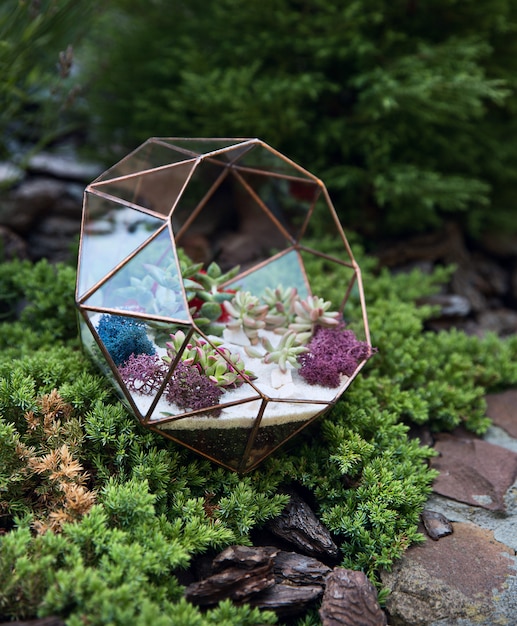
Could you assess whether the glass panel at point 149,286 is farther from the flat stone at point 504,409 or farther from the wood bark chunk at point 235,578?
the flat stone at point 504,409

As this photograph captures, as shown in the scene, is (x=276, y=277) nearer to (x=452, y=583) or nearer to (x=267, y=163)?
(x=267, y=163)

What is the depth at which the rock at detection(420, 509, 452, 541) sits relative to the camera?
2.45 m

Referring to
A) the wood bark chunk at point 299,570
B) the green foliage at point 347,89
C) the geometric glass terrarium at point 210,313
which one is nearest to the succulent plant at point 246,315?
the geometric glass terrarium at point 210,313

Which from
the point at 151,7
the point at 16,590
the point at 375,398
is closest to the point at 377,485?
the point at 375,398

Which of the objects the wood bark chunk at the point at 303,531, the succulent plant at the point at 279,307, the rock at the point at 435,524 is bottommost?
the rock at the point at 435,524

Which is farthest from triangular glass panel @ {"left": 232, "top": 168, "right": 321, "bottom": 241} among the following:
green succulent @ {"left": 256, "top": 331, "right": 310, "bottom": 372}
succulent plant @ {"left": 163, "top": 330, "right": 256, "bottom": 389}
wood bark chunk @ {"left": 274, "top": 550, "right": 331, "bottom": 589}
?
wood bark chunk @ {"left": 274, "top": 550, "right": 331, "bottom": 589}

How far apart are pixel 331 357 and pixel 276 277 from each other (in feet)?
2.56

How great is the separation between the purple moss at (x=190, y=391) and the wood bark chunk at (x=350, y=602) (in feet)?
2.48

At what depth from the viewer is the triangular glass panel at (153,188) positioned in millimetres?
2785

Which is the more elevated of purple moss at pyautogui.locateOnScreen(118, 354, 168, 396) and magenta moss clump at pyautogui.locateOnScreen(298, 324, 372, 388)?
purple moss at pyautogui.locateOnScreen(118, 354, 168, 396)

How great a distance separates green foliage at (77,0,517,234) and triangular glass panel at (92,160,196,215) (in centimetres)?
120

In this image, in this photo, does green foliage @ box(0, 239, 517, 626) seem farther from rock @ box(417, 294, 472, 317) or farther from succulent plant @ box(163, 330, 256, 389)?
rock @ box(417, 294, 472, 317)

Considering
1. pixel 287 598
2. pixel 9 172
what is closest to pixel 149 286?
pixel 287 598

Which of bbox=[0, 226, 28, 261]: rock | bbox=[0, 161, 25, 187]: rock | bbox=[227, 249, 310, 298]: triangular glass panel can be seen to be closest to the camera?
bbox=[227, 249, 310, 298]: triangular glass panel
